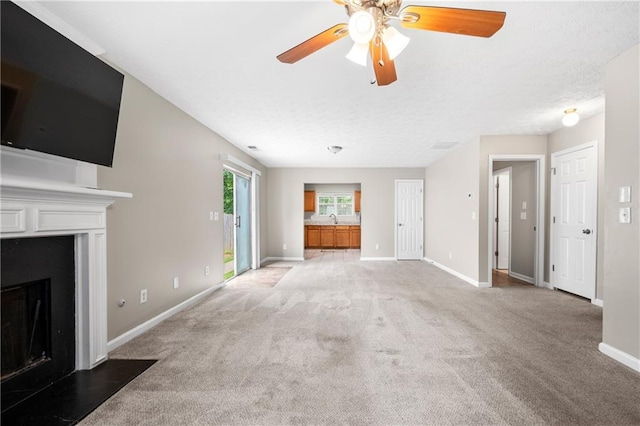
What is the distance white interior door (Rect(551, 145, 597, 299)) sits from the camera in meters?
3.66

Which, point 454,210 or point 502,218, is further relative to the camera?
point 502,218

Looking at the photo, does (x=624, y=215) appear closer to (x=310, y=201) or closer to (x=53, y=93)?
(x=53, y=93)

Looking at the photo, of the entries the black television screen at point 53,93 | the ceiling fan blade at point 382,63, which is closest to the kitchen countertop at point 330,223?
the black television screen at point 53,93

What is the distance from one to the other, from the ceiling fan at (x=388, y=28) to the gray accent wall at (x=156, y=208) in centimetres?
175

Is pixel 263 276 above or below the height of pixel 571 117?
below

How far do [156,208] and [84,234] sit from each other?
86 cm

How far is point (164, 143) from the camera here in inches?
118

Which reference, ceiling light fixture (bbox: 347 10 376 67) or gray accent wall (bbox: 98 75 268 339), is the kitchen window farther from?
ceiling light fixture (bbox: 347 10 376 67)

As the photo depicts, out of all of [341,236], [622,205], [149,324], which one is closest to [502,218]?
[622,205]

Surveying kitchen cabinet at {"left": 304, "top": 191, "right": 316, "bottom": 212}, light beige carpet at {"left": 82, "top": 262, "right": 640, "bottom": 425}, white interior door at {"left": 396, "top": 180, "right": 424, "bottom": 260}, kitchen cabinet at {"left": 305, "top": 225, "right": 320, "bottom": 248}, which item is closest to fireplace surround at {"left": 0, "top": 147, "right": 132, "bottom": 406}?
light beige carpet at {"left": 82, "top": 262, "right": 640, "bottom": 425}

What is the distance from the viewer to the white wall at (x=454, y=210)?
15.2 feet

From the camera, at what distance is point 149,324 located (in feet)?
9.04

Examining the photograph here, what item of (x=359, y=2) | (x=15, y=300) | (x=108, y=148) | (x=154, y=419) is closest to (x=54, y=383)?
(x=15, y=300)

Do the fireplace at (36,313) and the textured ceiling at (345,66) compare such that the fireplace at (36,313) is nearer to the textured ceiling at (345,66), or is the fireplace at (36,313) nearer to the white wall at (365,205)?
the textured ceiling at (345,66)
